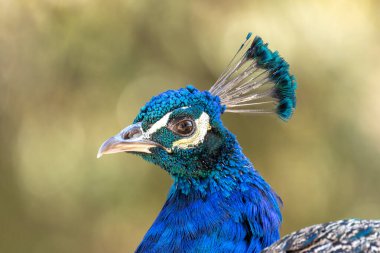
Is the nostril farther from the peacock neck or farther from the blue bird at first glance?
the peacock neck

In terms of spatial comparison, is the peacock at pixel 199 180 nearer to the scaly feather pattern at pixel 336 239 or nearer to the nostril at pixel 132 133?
the nostril at pixel 132 133

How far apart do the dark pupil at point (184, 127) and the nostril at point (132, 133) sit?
0.33 ft

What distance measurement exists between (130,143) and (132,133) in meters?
0.04

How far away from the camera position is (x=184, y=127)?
5.40 feet

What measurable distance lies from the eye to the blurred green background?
231 cm

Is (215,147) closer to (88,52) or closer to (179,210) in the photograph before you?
(179,210)

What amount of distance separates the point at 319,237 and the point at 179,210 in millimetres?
391

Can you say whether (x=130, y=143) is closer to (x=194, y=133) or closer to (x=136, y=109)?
(x=194, y=133)

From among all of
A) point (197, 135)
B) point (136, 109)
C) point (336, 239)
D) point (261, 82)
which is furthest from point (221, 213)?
point (136, 109)

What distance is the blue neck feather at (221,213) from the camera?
5.09 feet

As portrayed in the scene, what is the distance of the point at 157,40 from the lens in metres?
4.21

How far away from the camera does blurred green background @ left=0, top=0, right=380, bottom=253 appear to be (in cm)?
397

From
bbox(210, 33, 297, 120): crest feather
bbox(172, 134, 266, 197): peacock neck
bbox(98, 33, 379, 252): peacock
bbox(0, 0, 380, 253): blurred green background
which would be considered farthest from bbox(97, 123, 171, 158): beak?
bbox(0, 0, 380, 253): blurred green background

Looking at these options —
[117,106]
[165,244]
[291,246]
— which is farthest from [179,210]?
[117,106]
